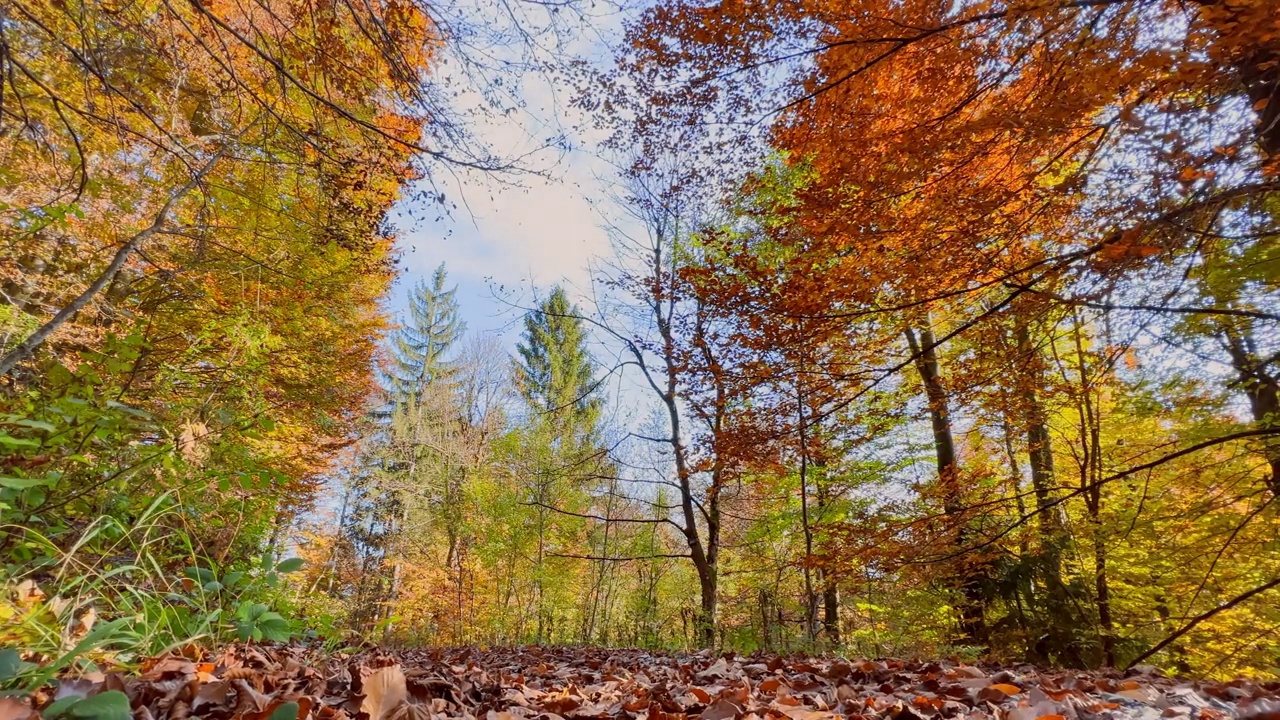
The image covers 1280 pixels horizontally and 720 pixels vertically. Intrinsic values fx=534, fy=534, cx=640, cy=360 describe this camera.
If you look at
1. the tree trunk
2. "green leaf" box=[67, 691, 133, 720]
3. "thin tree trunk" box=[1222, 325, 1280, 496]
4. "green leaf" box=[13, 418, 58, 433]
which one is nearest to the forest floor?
"green leaf" box=[67, 691, 133, 720]

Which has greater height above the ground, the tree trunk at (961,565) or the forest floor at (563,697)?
the tree trunk at (961,565)

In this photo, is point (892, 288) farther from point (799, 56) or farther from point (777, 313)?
point (799, 56)

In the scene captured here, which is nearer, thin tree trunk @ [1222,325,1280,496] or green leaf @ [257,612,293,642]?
green leaf @ [257,612,293,642]

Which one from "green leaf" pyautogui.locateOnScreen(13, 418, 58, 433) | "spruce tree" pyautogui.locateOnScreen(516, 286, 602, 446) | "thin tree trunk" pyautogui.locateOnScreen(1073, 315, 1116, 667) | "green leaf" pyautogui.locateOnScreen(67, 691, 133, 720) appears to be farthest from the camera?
"spruce tree" pyautogui.locateOnScreen(516, 286, 602, 446)

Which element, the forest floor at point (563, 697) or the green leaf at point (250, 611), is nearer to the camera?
the forest floor at point (563, 697)

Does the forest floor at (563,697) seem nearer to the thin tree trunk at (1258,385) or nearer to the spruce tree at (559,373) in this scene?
the thin tree trunk at (1258,385)

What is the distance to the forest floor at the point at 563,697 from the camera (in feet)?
3.88

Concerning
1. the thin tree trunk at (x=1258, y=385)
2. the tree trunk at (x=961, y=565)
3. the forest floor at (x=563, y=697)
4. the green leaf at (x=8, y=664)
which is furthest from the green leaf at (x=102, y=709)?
the tree trunk at (x=961, y=565)

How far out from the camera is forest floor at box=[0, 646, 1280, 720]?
118cm

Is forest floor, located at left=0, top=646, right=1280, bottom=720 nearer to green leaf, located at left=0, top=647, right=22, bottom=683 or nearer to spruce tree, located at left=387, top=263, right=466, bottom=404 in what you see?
green leaf, located at left=0, top=647, right=22, bottom=683

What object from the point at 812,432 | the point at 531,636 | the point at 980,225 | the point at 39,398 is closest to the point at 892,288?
the point at 980,225

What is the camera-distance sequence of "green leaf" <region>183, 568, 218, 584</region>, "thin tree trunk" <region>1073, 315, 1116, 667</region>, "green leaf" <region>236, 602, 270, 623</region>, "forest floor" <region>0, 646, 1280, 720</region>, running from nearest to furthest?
"forest floor" <region>0, 646, 1280, 720</region> → "green leaf" <region>236, 602, 270, 623</region> → "green leaf" <region>183, 568, 218, 584</region> → "thin tree trunk" <region>1073, 315, 1116, 667</region>

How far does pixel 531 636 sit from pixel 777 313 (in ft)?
26.4

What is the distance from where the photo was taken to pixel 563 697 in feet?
5.71
